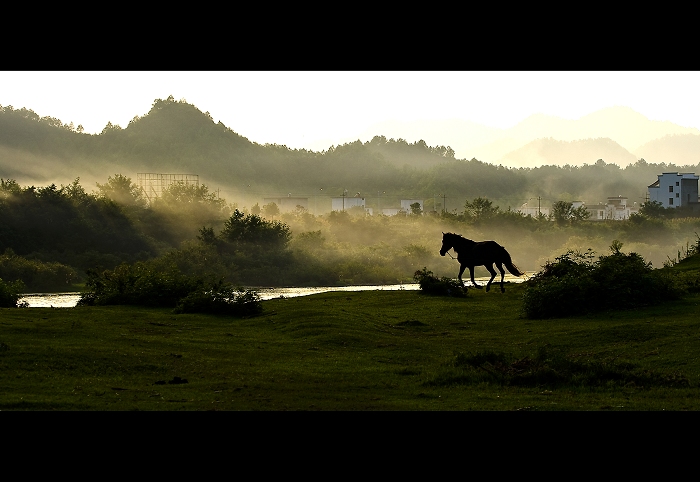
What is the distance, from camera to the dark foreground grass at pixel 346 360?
9203mm

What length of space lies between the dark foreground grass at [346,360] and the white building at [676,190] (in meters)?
64.8

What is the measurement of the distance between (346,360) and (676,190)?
7409cm

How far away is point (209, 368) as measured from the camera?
11586 mm

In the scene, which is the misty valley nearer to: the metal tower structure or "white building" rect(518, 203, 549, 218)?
"white building" rect(518, 203, 549, 218)

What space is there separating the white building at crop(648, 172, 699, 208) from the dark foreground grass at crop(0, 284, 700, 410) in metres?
64.8

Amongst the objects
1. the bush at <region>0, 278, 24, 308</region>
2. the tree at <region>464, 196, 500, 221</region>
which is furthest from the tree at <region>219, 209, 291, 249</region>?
the bush at <region>0, 278, 24, 308</region>

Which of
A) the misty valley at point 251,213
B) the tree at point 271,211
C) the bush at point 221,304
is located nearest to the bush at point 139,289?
the misty valley at point 251,213

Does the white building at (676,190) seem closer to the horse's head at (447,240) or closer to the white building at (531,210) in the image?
the white building at (531,210)

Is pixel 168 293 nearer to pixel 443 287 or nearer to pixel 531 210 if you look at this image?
pixel 443 287

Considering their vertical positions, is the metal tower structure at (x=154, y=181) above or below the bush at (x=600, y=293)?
above

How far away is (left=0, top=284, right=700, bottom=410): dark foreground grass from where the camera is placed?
920 cm
